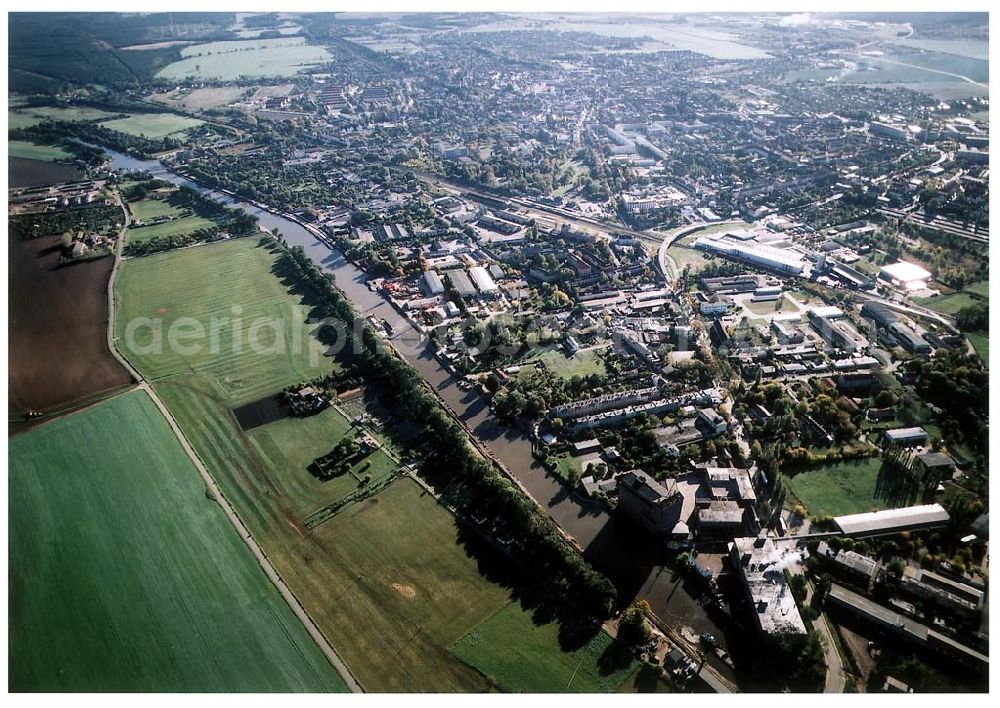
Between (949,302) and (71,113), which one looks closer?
(949,302)

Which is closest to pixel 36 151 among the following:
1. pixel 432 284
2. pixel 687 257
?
pixel 432 284

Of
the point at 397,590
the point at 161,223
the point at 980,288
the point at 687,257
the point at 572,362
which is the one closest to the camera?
the point at 397,590

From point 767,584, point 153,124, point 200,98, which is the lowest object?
point 767,584

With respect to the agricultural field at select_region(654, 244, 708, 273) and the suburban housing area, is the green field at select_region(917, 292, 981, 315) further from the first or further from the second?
the agricultural field at select_region(654, 244, 708, 273)

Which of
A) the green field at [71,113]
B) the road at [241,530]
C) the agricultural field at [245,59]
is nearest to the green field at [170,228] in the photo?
the road at [241,530]

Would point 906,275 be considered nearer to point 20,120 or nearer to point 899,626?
point 899,626

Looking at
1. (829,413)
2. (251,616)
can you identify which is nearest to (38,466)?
(251,616)

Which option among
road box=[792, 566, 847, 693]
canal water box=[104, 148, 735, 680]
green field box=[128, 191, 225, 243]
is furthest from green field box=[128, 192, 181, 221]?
road box=[792, 566, 847, 693]
